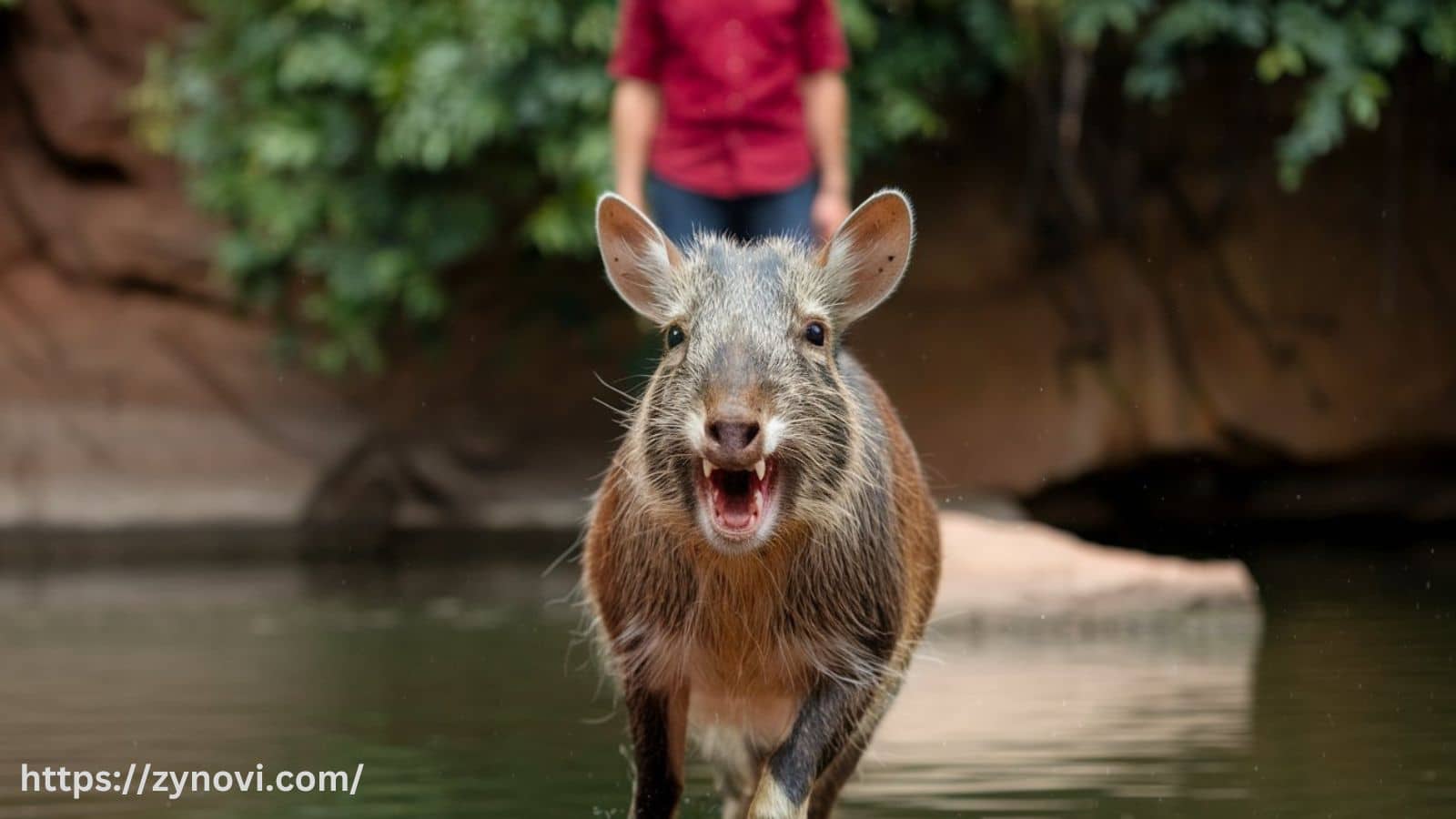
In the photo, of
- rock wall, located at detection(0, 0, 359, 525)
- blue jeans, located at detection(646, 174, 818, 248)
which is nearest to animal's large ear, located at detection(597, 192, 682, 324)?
blue jeans, located at detection(646, 174, 818, 248)

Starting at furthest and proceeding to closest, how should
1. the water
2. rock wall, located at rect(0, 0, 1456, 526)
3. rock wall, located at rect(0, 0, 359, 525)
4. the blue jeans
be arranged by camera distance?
rock wall, located at rect(0, 0, 359, 525) < rock wall, located at rect(0, 0, 1456, 526) < the blue jeans < the water

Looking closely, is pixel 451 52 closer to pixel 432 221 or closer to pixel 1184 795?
pixel 432 221

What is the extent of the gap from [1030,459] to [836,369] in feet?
30.9

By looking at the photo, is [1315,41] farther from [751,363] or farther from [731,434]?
[731,434]

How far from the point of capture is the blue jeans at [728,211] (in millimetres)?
6309

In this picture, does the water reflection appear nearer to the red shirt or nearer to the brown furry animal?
the brown furry animal

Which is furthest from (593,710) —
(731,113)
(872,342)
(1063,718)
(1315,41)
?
(872,342)

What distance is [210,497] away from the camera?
1366cm

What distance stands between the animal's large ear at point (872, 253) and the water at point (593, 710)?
1.29 meters

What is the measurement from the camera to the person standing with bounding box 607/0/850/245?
6312 mm

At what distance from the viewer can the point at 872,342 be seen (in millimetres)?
13578

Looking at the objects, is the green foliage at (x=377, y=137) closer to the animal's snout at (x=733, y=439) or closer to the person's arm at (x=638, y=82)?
the person's arm at (x=638, y=82)

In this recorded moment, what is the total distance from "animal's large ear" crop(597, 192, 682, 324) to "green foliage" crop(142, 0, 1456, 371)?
6.59 meters

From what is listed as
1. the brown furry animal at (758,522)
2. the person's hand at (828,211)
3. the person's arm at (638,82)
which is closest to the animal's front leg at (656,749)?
the brown furry animal at (758,522)
